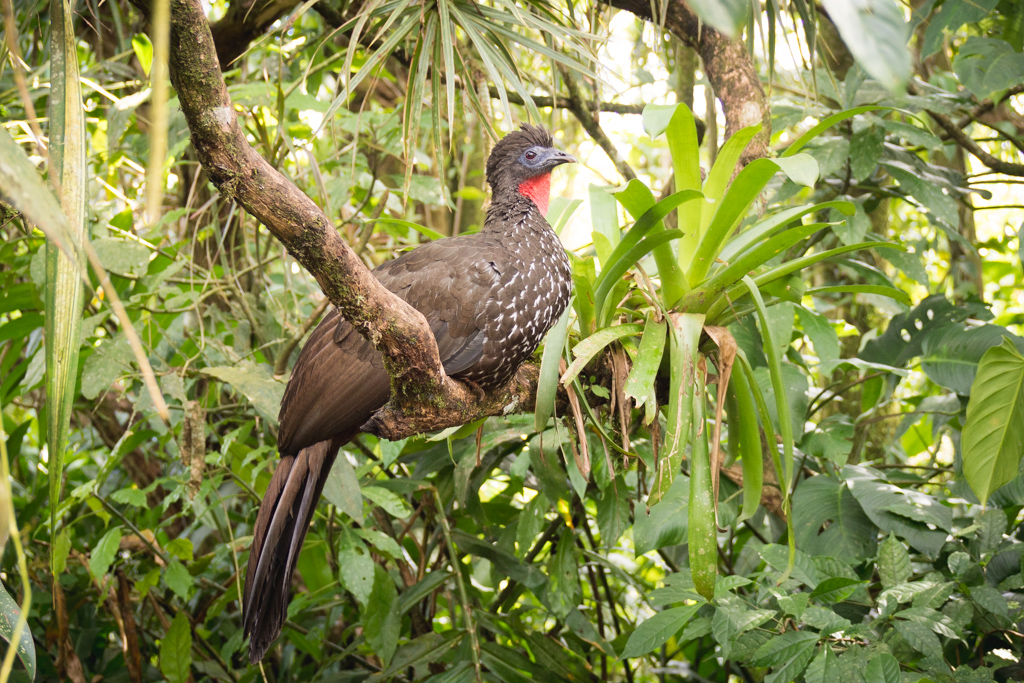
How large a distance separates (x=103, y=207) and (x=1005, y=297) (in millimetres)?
A: 4502

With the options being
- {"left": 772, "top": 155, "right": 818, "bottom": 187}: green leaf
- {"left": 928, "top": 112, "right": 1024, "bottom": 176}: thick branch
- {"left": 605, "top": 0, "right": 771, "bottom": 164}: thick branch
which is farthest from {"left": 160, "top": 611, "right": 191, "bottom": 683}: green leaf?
{"left": 928, "top": 112, "right": 1024, "bottom": 176}: thick branch

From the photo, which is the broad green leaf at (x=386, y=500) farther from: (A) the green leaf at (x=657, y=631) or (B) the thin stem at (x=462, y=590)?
(A) the green leaf at (x=657, y=631)

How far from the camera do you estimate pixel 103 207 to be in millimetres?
2936

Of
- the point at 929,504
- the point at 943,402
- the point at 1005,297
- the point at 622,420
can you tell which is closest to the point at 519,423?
the point at 622,420

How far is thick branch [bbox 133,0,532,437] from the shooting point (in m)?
0.95

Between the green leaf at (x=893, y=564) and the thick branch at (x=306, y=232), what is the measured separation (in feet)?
3.98

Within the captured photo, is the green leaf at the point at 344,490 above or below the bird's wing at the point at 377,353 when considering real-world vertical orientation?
below

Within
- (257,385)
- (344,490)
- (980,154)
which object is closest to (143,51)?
(257,385)

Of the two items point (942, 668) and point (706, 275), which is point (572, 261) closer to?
point (706, 275)

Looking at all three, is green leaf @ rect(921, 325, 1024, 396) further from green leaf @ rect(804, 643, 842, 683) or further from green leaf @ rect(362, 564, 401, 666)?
green leaf @ rect(362, 564, 401, 666)

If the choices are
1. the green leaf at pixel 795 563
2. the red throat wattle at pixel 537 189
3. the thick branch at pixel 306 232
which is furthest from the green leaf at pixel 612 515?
the red throat wattle at pixel 537 189

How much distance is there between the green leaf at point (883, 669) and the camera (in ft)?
5.08

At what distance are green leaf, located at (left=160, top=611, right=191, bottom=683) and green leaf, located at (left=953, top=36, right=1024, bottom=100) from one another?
10.1ft

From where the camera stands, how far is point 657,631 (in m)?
1.92
